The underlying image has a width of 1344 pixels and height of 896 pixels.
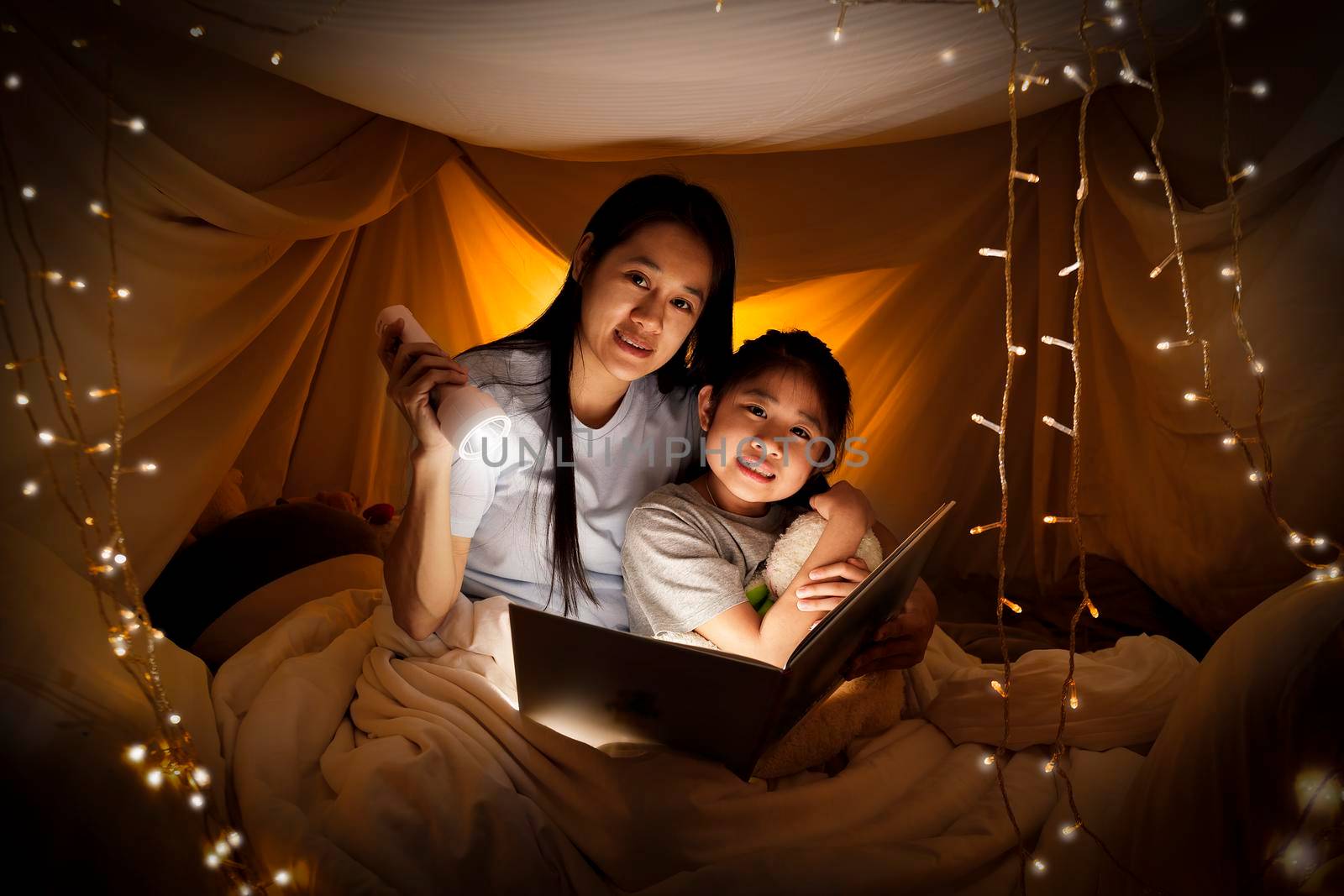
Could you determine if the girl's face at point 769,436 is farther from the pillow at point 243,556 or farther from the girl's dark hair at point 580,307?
the pillow at point 243,556

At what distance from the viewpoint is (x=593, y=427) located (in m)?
1.52

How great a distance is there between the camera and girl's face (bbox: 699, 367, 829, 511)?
4.32 feet

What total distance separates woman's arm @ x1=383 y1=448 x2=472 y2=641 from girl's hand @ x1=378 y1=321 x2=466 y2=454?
0.03 metres

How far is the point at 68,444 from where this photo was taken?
998 millimetres

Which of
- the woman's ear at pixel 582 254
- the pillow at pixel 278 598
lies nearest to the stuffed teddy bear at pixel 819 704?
the woman's ear at pixel 582 254

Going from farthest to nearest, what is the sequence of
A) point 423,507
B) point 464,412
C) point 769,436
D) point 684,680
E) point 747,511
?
point 747,511, point 769,436, point 423,507, point 464,412, point 684,680

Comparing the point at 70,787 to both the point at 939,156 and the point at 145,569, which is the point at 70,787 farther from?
the point at 939,156

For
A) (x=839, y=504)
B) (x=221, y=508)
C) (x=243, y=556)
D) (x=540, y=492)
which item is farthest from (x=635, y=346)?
(x=221, y=508)

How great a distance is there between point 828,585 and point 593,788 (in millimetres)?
396

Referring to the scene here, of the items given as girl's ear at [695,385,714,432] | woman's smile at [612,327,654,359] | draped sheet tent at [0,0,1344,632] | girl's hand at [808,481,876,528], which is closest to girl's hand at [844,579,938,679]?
girl's hand at [808,481,876,528]

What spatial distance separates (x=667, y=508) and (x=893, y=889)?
62 centimetres

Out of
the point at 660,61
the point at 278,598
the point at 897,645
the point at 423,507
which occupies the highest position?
the point at 660,61

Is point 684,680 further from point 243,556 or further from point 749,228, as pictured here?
point 749,228

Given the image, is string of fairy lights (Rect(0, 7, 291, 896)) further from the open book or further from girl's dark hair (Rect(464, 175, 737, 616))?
girl's dark hair (Rect(464, 175, 737, 616))
